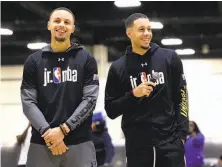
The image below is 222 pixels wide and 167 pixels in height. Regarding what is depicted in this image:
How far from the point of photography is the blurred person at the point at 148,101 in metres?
3.45

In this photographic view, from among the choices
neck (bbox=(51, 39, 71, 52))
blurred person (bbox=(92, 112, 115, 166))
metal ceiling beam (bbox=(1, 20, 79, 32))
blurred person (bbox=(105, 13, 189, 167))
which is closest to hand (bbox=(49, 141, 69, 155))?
blurred person (bbox=(105, 13, 189, 167))

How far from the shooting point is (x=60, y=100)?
3.32 metres

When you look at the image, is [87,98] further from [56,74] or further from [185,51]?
[185,51]

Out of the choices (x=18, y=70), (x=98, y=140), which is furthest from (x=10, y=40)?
(x=98, y=140)

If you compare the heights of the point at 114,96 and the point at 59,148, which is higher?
the point at 114,96

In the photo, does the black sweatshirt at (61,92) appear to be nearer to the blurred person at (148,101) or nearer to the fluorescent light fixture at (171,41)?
the blurred person at (148,101)

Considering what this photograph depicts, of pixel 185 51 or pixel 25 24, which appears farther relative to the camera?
pixel 185 51

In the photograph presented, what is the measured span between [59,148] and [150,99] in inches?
29.5

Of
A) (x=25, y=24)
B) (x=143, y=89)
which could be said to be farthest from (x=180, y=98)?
(x=25, y=24)

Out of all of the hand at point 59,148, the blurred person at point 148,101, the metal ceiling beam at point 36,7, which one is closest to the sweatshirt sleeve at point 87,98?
the hand at point 59,148

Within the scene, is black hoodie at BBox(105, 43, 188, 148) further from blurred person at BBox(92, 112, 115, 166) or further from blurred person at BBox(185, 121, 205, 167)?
blurred person at BBox(185, 121, 205, 167)

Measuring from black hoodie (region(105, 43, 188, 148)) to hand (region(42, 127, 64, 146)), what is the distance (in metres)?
0.53

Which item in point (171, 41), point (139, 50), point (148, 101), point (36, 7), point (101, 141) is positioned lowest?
point (101, 141)

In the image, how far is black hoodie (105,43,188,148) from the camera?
11.4ft
